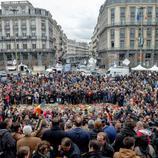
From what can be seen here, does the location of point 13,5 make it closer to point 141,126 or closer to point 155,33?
point 155,33

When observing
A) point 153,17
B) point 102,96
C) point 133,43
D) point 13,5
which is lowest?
point 102,96

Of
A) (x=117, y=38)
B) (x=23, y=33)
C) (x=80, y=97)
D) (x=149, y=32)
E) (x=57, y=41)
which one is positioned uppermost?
(x=57, y=41)

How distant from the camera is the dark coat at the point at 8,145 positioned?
6691 millimetres

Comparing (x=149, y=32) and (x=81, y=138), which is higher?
(x=149, y=32)

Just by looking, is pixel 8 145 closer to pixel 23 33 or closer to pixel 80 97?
pixel 80 97

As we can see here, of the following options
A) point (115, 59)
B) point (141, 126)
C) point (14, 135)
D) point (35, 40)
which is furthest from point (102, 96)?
point (35, 40)

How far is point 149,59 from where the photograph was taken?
251 ft

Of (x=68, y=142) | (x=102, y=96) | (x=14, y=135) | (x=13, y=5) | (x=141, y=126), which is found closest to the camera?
(x=68, y=142)

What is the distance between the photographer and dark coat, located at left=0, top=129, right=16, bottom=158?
22.0ft

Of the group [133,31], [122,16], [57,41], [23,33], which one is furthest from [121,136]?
[57,41]

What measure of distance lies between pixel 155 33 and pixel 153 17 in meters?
3.95

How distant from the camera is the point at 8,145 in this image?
22.2 feet

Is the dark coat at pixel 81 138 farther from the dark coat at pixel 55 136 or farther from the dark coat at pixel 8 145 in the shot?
the dark coat at pixel 8 145

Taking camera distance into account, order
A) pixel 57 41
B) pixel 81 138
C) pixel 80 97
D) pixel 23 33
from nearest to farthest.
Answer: pixel 81 138 → pixel 80 97 → pixel 23 33 → pixel 57 41
